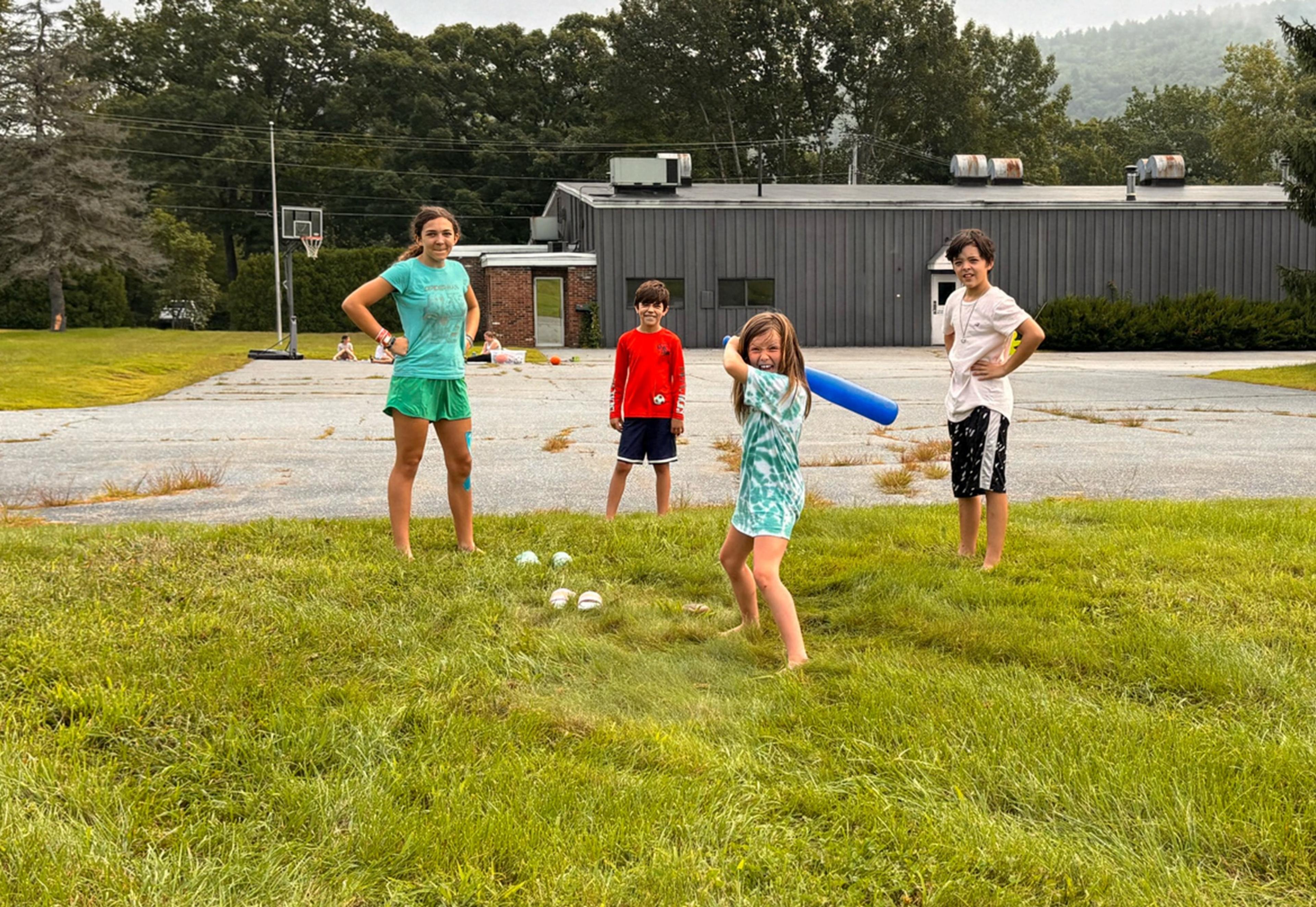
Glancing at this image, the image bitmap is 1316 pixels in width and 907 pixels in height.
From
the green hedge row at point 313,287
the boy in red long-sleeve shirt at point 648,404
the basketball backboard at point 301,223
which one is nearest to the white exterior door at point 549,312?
the basketball backboard at point 301,223

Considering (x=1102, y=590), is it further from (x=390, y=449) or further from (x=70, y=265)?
(x=70, y=265)

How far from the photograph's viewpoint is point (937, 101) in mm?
52094

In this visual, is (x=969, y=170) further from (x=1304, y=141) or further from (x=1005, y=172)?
(x=1304, y=141)

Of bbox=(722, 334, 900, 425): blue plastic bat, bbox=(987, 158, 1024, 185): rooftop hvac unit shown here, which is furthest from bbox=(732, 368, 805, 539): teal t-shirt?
bbox=(987, 158, 1024, 185): rooftop hvac unit

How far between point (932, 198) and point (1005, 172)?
4480 mm

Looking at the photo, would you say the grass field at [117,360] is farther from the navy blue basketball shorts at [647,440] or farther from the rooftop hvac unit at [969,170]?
the rooftop hvac unit at [969,170]

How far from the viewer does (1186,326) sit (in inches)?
1155

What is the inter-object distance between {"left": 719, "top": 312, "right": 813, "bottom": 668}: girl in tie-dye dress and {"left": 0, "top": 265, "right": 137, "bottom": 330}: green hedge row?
4258 cm

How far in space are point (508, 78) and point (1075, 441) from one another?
49.7 meters

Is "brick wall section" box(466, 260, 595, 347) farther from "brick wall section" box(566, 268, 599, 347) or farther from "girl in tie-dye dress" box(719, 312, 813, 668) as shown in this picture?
"girl in tie-dye dress" box(719, 312, 813, 668)

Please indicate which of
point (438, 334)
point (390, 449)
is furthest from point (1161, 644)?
point (390, 449)

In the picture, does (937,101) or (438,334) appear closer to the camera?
(438,334)

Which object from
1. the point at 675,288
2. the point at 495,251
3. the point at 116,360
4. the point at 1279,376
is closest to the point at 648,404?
the point at 1279,376

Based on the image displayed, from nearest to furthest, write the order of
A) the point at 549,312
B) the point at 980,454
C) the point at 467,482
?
the point at 980,454 < the point at 467,482 < the point at 549,312
